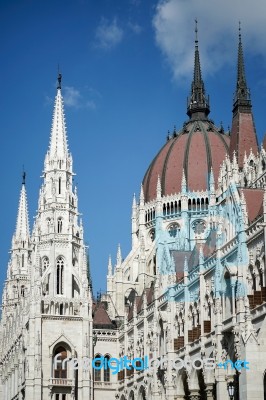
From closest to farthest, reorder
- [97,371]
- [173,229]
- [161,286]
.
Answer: [161,286] → [97,371] → [173,229]

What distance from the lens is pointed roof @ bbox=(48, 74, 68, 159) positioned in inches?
3688

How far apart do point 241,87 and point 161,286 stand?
20.5 meters

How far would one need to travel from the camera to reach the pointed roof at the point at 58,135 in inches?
3688

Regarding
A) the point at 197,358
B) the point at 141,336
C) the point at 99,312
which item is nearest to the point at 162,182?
the point at 99,312

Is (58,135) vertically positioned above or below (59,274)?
above

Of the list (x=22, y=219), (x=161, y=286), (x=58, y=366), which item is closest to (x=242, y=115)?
(x=161, y=286)

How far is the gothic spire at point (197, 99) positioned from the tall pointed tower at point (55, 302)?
18.9 meters

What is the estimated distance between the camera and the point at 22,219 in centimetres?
11444

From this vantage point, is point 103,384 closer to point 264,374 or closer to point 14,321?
point 14,321

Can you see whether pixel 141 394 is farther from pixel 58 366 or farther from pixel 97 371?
pixel 58 366

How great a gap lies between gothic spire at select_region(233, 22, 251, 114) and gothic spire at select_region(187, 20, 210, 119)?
79.9 ft

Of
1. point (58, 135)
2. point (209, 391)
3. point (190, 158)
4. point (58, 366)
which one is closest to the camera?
point (209, 391)

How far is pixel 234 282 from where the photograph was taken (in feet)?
191

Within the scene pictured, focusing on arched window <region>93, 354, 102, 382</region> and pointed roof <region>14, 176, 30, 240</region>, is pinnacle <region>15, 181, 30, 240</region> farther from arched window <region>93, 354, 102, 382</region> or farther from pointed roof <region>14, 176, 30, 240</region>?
arched window <region>93, 354, 102, 382</region>
